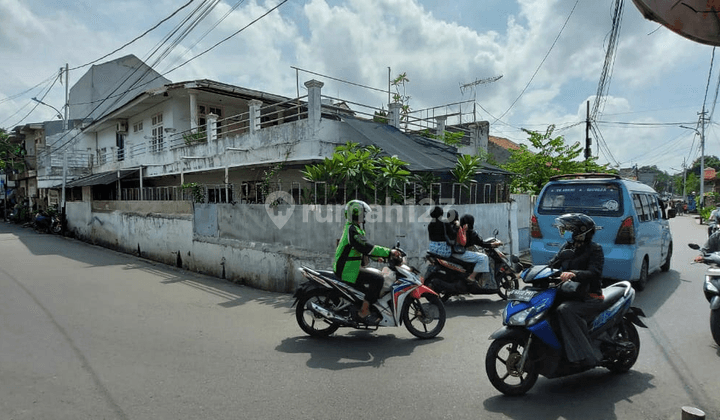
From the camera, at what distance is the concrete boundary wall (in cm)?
753

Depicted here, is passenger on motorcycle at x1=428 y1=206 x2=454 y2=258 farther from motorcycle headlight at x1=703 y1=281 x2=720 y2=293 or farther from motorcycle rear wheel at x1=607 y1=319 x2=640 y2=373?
motorcycle headlight at x1=703 y1=281 x2=720 y2=293

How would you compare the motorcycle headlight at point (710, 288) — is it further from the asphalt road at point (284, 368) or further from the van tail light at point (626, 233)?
the van tail light at point (626, 233)

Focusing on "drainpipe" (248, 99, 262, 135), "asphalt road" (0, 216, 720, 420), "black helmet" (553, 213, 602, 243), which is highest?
"drainpipe" (248, 99, 262, 135)

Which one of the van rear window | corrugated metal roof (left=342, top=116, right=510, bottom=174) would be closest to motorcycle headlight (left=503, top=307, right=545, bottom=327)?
the van rear window

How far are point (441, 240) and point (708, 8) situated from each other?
13.8ft

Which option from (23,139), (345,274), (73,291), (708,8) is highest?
(23,139)

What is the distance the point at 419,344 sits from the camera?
4.76 metres

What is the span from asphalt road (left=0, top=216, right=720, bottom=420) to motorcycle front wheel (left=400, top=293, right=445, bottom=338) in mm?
155

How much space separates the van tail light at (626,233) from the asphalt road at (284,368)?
2.99 feet

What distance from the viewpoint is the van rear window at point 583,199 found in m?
6.68

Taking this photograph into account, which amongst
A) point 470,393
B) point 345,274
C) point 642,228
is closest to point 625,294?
point 470,393

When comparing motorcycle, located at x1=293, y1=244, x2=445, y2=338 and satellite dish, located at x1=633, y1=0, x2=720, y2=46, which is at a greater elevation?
satellite dish, located at x1=633, y1=0, x2=720, y2=46

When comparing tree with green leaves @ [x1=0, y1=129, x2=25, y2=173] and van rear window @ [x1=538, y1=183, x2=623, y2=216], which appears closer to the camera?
van rear window @ [x1=538, y1=183, x2=623, y2=216]

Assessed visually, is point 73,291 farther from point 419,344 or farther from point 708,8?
point 708,8
